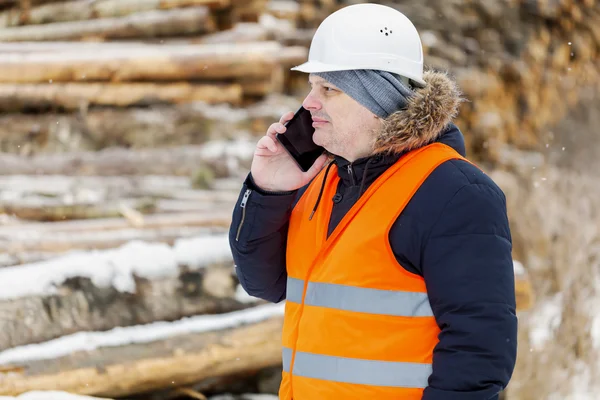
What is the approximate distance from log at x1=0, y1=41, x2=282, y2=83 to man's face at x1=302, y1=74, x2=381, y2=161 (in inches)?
129

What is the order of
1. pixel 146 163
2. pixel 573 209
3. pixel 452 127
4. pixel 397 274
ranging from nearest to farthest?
pixel 397 274
pixel 452 127
pixel 146 163
pixel 573 209

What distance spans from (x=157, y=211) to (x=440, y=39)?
3989 millimetres

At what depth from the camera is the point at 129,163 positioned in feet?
15.6

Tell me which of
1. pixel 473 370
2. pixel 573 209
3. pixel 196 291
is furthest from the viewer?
pixel 573 209

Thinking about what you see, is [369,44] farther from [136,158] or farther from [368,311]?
[136,158]

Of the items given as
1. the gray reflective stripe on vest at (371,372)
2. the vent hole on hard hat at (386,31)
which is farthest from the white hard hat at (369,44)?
the gray reflective stripe on vest at (371,372)

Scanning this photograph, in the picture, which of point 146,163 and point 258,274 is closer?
point 258,274

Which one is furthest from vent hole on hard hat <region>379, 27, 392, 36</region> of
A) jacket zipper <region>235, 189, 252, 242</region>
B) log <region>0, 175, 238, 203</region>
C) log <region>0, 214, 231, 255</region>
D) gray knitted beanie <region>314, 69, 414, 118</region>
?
log <region>0, 175, 238, 203</region>

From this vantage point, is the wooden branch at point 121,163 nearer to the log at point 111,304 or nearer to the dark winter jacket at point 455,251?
the log at point 111,304

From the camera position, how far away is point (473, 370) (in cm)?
160

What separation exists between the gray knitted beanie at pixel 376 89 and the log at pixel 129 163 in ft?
10.1

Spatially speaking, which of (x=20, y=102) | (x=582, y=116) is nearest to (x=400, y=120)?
(x=20, y=102)

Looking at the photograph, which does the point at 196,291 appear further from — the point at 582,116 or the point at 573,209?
the point at 582,116

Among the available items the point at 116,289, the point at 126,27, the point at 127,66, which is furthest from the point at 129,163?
the point at 116,289
